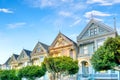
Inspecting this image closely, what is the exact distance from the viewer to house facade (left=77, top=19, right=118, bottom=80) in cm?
3982

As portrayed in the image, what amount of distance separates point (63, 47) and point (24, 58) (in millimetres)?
12209

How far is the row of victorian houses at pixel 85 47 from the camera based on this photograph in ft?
131

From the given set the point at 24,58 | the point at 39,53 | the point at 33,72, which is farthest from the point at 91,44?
the point at 24,58

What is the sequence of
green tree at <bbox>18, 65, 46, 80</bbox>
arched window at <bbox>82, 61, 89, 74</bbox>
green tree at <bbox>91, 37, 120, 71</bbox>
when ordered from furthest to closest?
green tree at <bbox>18, 65, 46, 80</bbox> → arched window at <bbox>82, 61, 89, 74</bbox> → green tree at <bbox>91, 37, 120, 71</bbox>

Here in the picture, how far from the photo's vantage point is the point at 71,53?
45.6m

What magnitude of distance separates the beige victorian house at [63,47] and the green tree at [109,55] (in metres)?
15.1

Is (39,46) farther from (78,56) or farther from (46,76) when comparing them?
(78,56)

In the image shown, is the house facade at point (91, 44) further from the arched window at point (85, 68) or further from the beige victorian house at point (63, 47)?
the beige victorian house at point (63, 47)

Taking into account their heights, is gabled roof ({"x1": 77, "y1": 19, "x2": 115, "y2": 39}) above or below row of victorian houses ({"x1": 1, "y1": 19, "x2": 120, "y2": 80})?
above

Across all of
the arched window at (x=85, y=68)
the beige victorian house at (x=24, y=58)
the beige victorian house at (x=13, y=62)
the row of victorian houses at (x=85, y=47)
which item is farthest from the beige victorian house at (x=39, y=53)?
the arched window at (x=85, y=68)

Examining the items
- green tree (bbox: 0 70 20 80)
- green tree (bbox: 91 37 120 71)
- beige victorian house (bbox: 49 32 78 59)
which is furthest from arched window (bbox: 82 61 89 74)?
green tree (bbox: 0 70 20 80)

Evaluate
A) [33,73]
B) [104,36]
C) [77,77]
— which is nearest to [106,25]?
[104,36]

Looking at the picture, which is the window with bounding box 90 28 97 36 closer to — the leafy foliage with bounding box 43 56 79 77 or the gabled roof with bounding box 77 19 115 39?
the gabled roof with bounding box 77 19 115 39

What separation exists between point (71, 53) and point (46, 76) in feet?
26.2
